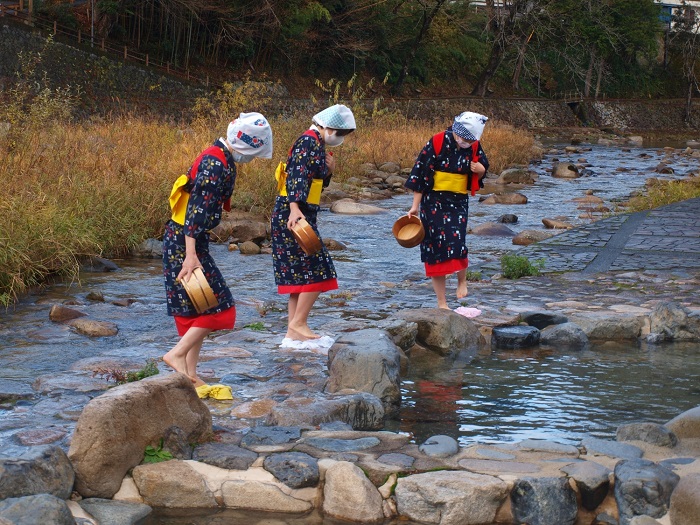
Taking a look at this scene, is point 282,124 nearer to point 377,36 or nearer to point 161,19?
point 161,19

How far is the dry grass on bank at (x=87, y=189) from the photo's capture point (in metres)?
8.25

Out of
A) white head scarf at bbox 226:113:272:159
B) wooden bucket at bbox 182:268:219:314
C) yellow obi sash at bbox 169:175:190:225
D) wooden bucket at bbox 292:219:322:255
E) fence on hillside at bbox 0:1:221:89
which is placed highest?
fence on hillside at bbox 0:1:221:89

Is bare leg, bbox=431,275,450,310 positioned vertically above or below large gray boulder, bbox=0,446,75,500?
above

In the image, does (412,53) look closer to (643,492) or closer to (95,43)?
(95,43)

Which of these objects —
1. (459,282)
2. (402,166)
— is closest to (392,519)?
(459,282)

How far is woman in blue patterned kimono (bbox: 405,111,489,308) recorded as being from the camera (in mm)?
7320

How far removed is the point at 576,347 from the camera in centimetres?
650

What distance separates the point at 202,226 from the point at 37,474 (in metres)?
1.67

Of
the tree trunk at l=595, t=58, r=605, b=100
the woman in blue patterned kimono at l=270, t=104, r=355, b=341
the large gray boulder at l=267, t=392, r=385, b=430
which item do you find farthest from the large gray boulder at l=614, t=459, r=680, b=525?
the tree trunk at l=595, t=58, r=605, b=100

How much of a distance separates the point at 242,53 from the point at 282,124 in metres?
21.3

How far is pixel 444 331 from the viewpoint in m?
6.33

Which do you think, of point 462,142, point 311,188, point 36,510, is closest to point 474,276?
point 462,142

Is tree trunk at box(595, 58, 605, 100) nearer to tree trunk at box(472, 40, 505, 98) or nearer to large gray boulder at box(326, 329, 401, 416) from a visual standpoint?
tree trunk at box(472, 40, 505, 98)

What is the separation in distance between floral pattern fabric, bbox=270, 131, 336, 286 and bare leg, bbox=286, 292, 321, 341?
98mm
